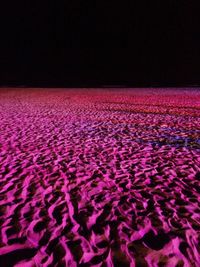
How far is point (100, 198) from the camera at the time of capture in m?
2.10

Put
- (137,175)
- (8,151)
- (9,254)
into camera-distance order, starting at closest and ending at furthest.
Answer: (9,254)
(137,175)
(8,151)

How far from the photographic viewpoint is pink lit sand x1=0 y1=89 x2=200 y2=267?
1509mm

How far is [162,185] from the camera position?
2318mm
